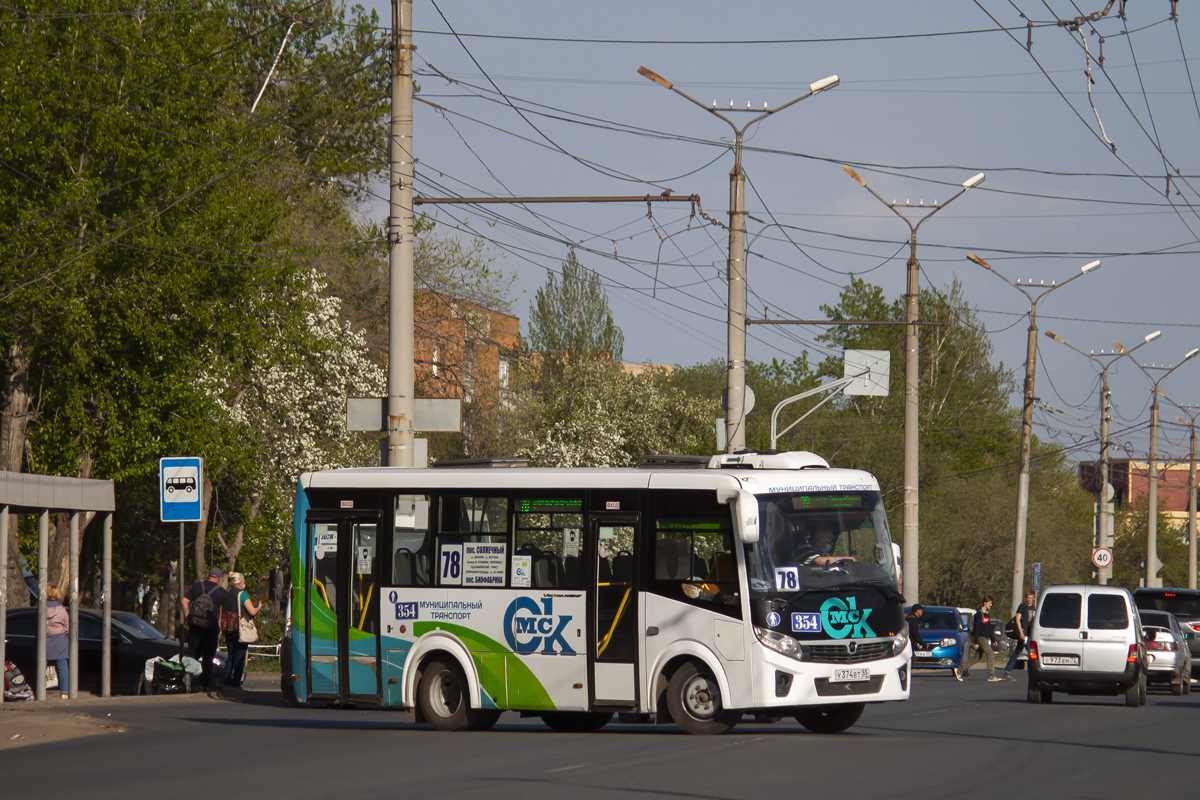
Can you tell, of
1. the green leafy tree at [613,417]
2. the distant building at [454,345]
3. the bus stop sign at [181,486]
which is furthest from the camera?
the green leafy tree at [613,417]

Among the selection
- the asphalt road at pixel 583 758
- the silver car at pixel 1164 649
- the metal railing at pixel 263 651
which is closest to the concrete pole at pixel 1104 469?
the silver car at pixel 1164 649

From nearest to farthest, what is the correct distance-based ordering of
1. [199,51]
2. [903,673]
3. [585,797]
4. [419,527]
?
[585,797], [903,673], [419,527], [199,51]

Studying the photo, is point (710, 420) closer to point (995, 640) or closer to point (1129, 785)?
point (995, 640)

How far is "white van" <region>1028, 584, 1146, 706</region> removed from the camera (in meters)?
21.6

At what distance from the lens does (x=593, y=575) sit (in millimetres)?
15258

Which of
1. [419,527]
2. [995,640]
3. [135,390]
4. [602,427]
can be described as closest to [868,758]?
[419,527]

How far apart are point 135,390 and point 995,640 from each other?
840 inches

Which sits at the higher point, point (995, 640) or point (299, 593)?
point (299, 593)

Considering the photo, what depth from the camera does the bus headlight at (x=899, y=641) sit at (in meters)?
15.1

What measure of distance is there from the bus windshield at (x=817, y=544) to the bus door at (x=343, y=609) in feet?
14.3

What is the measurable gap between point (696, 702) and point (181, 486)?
887cm

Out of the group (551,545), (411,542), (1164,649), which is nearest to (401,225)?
(411,542)

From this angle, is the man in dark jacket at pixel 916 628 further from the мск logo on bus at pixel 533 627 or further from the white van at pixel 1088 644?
the мск logo on bus at pixel 533 627

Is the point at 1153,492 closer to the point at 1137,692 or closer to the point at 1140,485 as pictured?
the point at 1137,692
